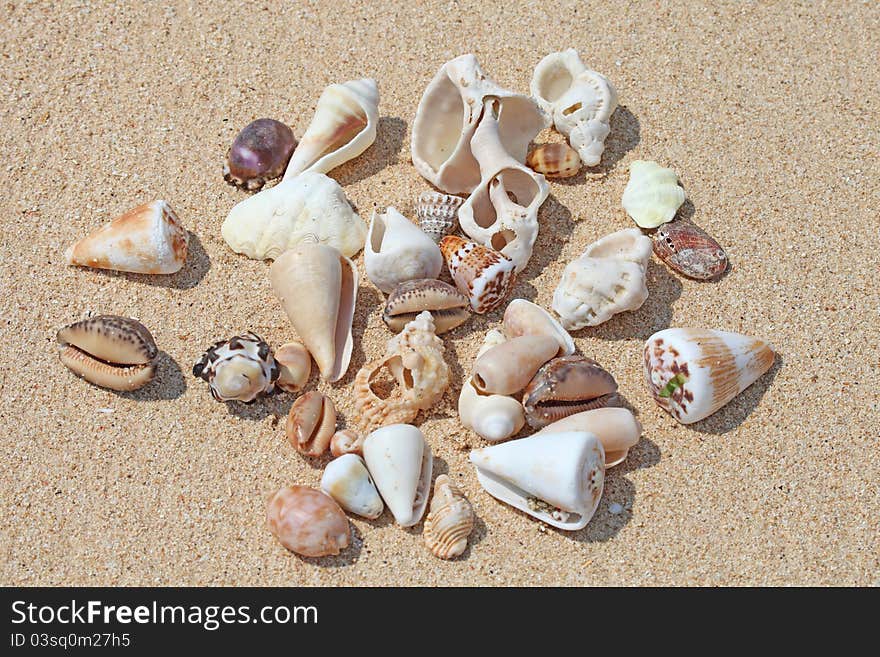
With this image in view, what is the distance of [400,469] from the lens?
262cm

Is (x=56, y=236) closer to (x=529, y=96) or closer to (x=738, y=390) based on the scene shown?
(x=529, y=96)

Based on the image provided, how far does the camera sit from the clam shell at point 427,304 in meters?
2.96

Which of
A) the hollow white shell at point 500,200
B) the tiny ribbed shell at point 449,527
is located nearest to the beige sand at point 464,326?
the tiny ribbed shell at point 449,527

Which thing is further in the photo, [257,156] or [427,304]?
[257,156]

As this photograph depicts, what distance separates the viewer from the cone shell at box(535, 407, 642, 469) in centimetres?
269

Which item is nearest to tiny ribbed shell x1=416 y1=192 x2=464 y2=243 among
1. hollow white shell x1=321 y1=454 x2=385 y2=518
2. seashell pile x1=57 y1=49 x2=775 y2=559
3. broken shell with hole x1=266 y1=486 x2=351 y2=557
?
seashell pile x1=57 y1=49 x2=775 y2=559

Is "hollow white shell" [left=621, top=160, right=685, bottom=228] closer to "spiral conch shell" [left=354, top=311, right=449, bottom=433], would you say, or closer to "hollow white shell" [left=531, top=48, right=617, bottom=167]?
"hollow white shell" [left=531, top=48, right=617, bottom=167]

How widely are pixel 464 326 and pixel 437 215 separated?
1.40 ft

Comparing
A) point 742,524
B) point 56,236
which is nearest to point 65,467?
point 56,236

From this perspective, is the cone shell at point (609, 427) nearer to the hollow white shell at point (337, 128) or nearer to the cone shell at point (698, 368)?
the cone shell at point (698, 368)

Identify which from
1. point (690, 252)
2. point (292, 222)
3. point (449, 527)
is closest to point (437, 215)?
point (292, 222)

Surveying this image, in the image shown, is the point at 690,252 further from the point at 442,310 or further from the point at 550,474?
the point at 550,474

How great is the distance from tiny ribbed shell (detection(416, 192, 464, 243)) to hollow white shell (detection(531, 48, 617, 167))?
0.62m

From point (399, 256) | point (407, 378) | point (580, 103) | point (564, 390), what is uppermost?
point (580, 103)
